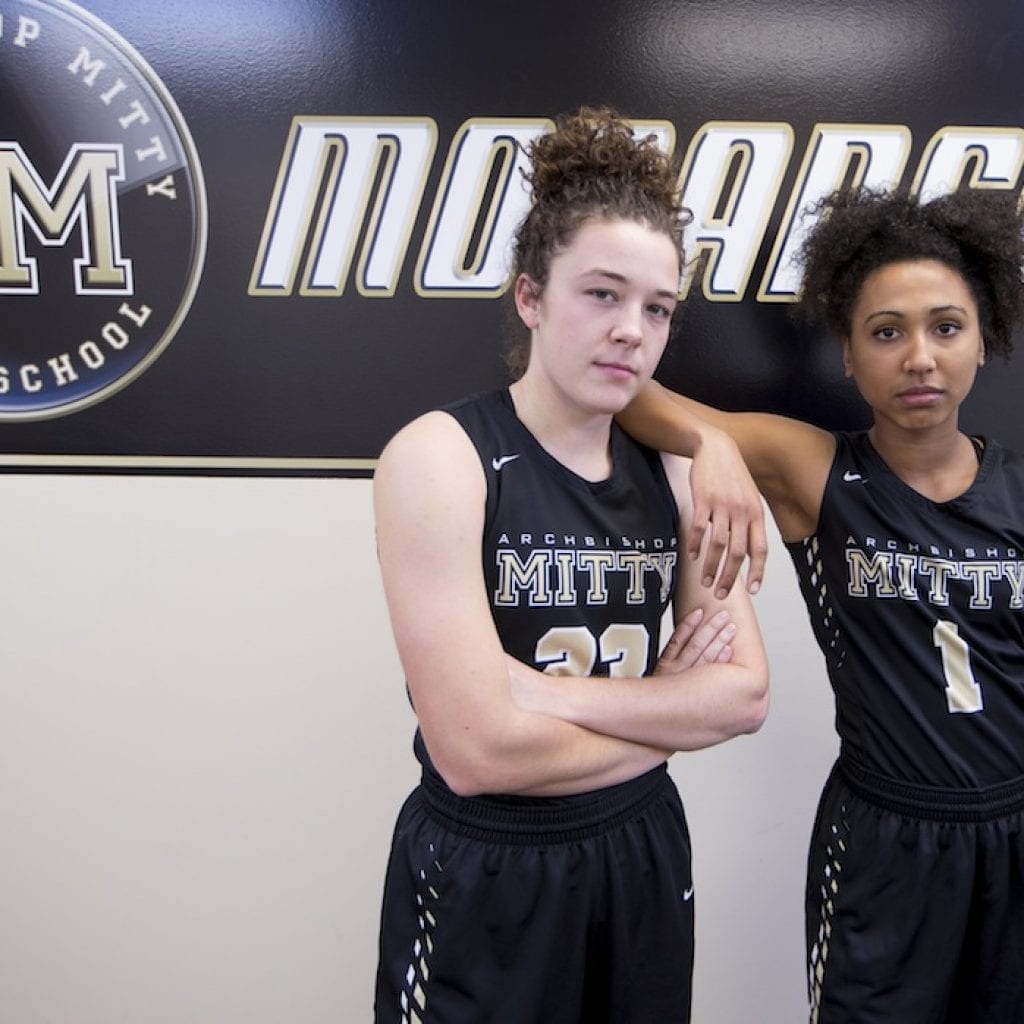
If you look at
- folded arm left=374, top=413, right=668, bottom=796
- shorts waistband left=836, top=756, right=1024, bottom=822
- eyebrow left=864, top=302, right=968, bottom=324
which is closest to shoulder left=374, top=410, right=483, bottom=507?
folded arm left=374, top=413, right=668, bottom=796

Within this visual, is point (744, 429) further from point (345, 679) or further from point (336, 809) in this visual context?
point (336, 809)

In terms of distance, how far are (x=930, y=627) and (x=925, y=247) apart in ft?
2.02

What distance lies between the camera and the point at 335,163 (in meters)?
1.69

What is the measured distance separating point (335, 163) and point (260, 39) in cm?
27

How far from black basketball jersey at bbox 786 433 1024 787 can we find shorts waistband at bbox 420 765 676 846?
0.47m

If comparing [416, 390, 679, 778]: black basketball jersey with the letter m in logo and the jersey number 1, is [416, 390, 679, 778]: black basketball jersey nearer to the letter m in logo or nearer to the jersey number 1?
the jersey number 1

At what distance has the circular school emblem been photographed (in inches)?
66.1

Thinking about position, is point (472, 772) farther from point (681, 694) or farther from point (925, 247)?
point (925, 247)

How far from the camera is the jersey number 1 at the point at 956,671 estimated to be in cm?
139

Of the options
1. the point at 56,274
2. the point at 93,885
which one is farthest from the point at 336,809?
the point at 56,274

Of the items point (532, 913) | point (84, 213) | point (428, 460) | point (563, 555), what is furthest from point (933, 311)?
point (84, 213)

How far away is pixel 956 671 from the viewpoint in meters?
1.40

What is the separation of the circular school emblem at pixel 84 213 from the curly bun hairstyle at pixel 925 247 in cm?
116

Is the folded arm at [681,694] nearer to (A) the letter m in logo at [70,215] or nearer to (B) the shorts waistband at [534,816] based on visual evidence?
(B) the shorts waistband at [534,816]
